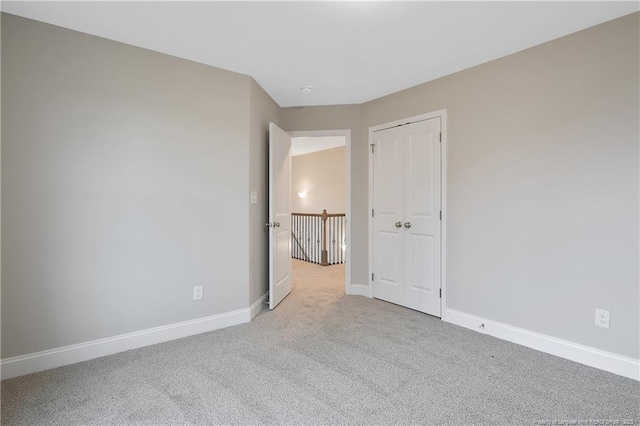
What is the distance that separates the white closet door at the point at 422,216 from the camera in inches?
119

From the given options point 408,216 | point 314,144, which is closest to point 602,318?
point 408,216

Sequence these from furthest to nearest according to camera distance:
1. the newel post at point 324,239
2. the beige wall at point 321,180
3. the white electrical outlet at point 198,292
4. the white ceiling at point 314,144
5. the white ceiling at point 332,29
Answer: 1. the beige wall at point 321,180
2. the white ceiling at point 314,144
3. the newel post at point 324,239
4. the white electrical outlet at point 198,292
5. the white ceiling at point 332,29

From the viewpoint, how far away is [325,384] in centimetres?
188

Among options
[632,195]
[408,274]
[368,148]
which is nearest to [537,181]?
[632,195]

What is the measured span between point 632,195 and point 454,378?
→ 166cm

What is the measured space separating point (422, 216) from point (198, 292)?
2.32 meters

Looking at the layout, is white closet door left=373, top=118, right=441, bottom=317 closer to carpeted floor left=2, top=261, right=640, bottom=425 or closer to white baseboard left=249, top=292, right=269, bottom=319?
carpeted floor left=2, top=261, right=640, bottom=425

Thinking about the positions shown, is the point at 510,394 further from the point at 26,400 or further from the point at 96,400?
the point at 26,400

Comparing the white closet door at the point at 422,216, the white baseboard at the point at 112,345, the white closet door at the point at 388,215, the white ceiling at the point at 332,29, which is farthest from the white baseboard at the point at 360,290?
the white ceiling at the point at 332,29

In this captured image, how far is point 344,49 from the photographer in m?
2.41

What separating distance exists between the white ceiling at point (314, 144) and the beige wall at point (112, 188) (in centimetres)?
356

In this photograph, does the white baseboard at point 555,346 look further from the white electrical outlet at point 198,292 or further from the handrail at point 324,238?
the handrail at point 324,238

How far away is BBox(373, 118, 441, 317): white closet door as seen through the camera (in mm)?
3043

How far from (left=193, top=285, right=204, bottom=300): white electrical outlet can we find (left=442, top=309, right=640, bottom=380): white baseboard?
236cm
